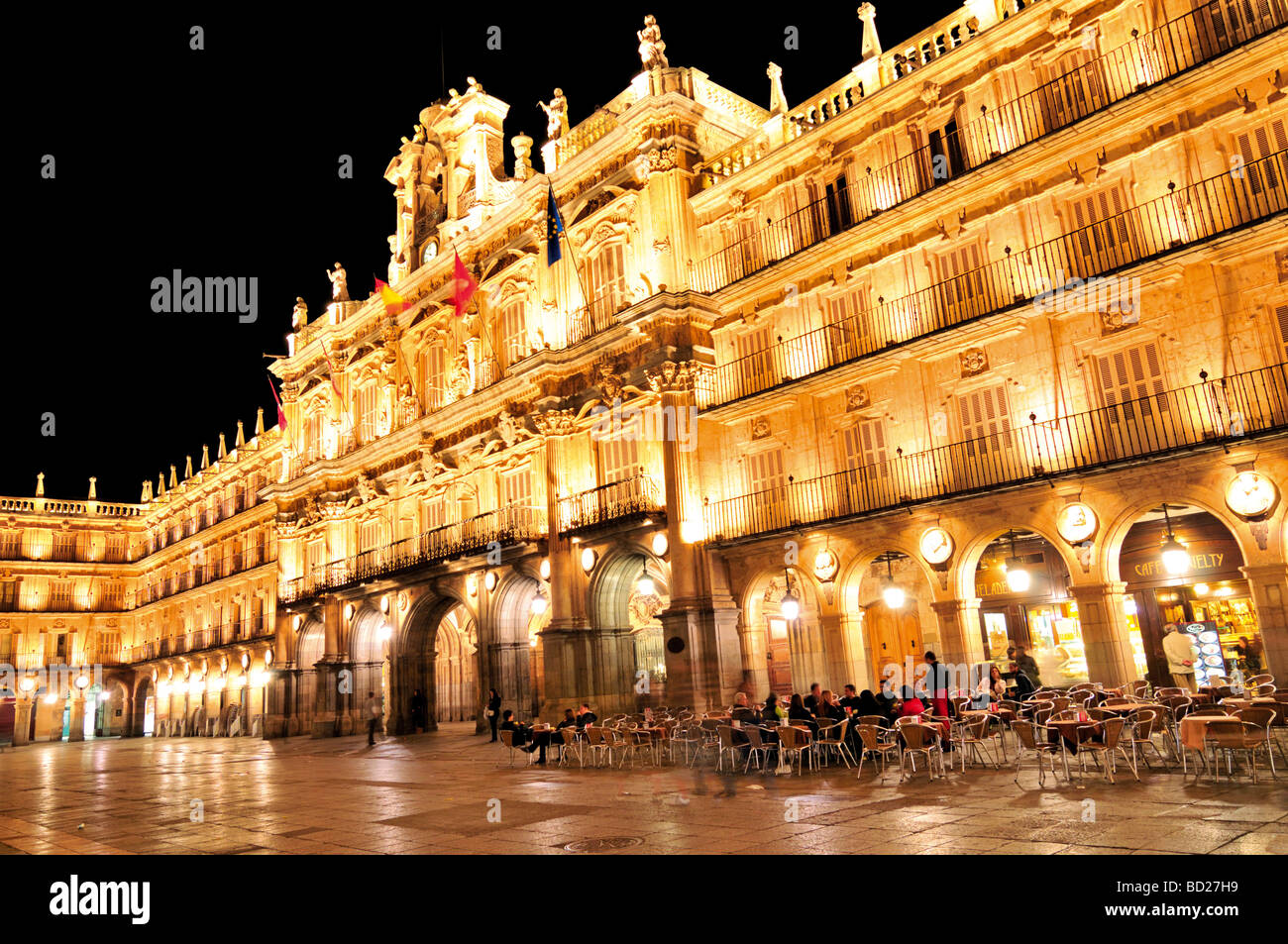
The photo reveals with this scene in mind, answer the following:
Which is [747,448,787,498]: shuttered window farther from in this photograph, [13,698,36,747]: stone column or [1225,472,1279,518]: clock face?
[13,698,36,747]: stone column

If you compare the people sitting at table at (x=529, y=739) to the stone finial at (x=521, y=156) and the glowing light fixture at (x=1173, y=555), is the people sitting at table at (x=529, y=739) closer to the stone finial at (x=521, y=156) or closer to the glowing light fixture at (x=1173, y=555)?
the glowing light fixture at (x=1173, y=555)

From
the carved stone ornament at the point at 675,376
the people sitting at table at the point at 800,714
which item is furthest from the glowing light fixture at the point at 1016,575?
the carved stone ornament at the point at 675,376

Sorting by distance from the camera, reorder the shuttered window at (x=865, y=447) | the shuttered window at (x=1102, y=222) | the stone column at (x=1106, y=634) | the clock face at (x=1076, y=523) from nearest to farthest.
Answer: the stone column at (x=1106, y=634) < the clock face at (x=1076, y=523) < the shuttered window at (x=1102, y=222) < the shuttered window at (x=865, y=447)

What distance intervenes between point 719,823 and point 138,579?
6397 cm

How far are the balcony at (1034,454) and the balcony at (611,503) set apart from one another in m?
1.59

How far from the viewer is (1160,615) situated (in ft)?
62.7

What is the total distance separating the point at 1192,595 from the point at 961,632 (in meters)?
5.05

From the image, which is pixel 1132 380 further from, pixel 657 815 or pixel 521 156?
A: pixel 521 156

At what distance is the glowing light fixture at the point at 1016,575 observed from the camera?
19.5 m

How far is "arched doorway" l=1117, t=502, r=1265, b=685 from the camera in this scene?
17.8m

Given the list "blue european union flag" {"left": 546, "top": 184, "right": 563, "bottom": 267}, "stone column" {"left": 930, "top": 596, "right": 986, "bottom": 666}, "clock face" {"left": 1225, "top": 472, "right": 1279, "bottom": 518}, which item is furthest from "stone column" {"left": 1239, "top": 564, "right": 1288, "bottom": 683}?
"blue european union flag" {"left": 546, "top": 184, "right": 563, "bottom": 267}

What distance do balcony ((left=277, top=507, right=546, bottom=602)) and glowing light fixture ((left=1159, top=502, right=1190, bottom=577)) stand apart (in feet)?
51.4
